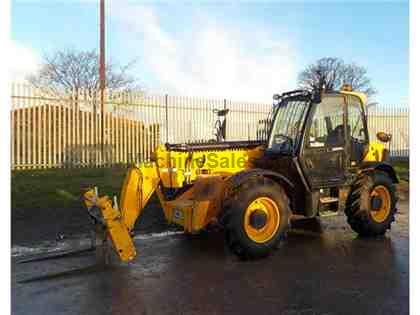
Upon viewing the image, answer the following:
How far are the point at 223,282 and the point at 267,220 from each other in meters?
1.39

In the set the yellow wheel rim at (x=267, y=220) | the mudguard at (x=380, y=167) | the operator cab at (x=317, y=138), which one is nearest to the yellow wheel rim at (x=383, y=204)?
the mudguard at (x=380, y=167)

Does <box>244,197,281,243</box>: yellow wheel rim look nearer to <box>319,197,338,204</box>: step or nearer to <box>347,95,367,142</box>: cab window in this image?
<box>319,197,338,204</box>: step

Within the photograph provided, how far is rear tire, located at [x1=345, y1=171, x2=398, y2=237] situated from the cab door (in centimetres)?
35

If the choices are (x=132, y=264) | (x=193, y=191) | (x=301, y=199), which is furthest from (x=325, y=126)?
(x=132, y=264)

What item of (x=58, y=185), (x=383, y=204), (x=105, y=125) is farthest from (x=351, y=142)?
(x=105, y=125)

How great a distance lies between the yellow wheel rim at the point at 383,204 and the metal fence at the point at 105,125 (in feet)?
26.0

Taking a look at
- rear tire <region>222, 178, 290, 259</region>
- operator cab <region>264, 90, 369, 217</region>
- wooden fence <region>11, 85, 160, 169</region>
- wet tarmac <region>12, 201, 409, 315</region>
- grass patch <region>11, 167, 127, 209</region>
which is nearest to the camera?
wet tarmac <region>12, 201, 409, 315</region>

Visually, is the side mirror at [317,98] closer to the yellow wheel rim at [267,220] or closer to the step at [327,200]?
the step at [327,200]

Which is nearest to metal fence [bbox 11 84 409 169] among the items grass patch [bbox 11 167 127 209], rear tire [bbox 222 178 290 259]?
grass patch [bbox 11 167 127 209]

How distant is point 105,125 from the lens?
1352 cm

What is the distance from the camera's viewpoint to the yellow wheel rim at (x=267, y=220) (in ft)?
19.9

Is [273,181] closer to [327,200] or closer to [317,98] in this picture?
[327,200]

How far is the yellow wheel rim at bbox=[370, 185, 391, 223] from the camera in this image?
7609 mm

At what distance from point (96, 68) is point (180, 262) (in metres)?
15.3
